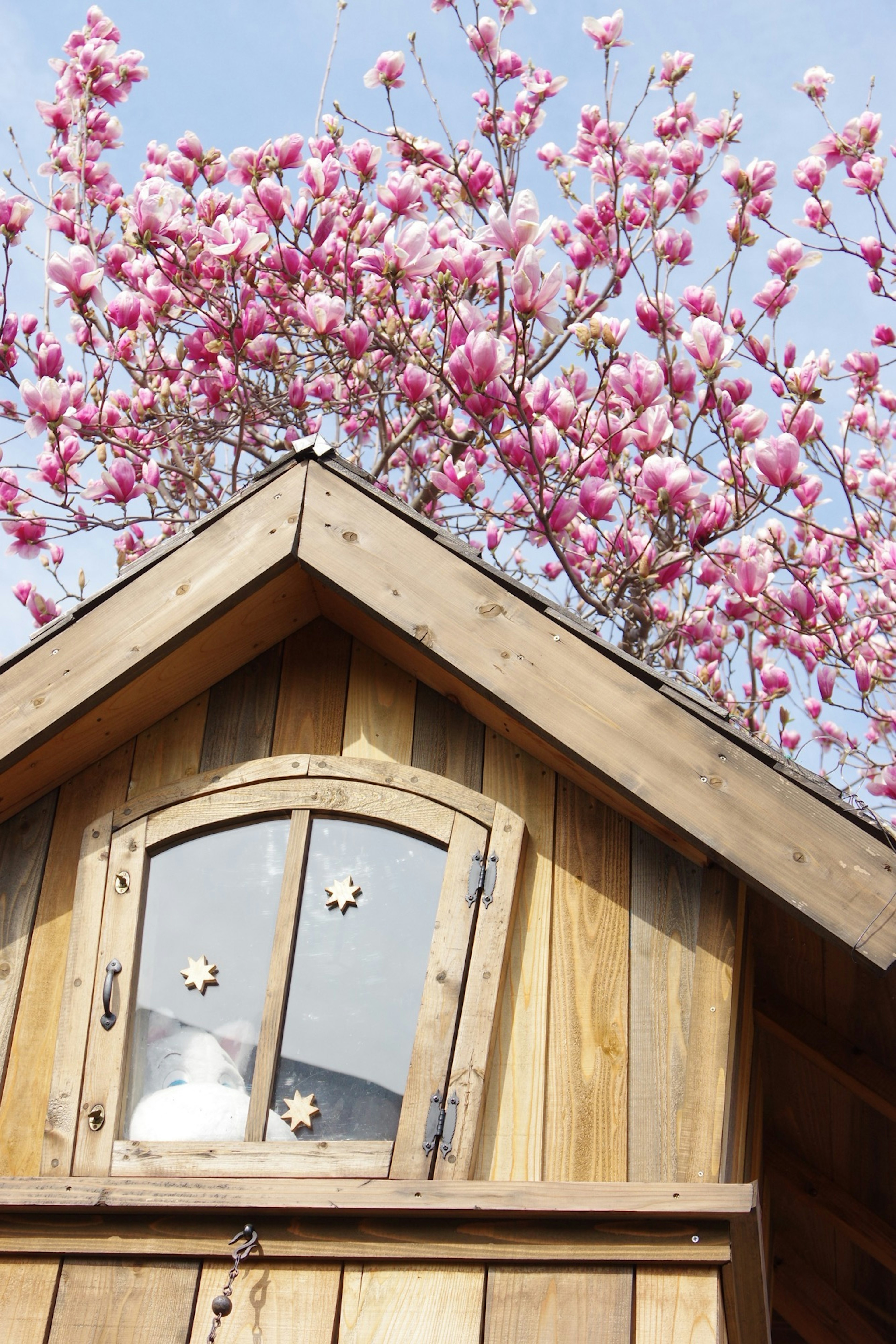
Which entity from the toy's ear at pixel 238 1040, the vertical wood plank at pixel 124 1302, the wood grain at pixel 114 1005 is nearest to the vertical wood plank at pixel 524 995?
the toy's ear at pixel 238 1040

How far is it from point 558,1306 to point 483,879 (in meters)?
→ 0.70

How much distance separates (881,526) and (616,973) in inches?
147

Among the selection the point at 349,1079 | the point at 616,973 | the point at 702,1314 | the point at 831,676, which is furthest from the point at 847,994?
the point at 831,676

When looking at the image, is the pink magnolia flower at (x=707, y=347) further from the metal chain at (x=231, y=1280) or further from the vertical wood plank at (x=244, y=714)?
the metal chain at (x=231, y=1280)

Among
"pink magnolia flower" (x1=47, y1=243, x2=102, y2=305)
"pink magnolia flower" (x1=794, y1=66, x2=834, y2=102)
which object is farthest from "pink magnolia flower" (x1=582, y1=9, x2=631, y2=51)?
"pink magnolia flower" (x1=47, y1=243, x2=102, y2=305)

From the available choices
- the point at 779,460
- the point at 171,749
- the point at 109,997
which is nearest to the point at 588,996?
the point at 109,997

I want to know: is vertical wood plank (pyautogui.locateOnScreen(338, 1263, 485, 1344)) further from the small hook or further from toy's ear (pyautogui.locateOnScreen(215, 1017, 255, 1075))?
toy's ear (pyautogui.locateOnScreen(215, 1017, 255, 1075))

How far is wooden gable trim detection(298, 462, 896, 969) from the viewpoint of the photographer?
1866mm

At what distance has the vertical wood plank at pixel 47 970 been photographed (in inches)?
81.2

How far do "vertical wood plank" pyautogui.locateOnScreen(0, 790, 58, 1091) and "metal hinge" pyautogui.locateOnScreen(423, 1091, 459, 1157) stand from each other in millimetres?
799

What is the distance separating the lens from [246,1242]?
191 centimetres

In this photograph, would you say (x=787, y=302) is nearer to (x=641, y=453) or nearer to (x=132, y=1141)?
(x=641, y=453)

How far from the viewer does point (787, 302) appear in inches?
162

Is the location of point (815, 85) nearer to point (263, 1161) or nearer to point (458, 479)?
point (458, 479)
